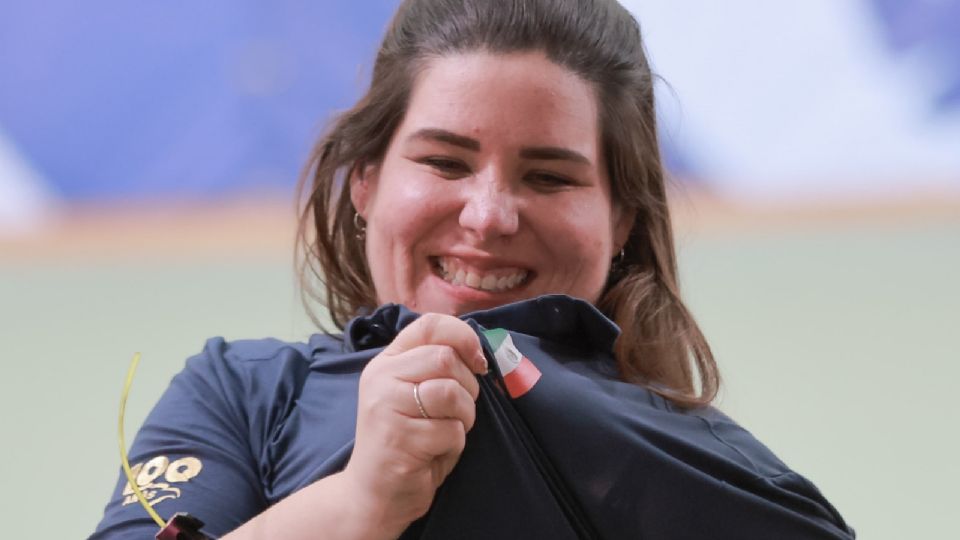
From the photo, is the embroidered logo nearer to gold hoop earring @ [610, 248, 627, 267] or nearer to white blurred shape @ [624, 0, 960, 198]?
gold hoop earring @ [610, 248, 627, 267]

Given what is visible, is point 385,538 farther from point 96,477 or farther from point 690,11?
point 690,11

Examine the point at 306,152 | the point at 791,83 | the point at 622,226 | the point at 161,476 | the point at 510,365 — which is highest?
the point at 791,83

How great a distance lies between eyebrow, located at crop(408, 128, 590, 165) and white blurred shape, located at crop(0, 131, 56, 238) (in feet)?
5.06

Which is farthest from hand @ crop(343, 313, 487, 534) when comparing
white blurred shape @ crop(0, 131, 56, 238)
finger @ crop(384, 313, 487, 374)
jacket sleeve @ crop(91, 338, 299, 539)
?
white blurred shape @ crop(0, 131, 56, 238)

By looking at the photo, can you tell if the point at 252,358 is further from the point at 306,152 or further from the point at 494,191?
the point at 306,152

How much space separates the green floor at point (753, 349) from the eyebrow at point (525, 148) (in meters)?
0.80

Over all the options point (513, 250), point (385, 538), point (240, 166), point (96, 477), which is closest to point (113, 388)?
point (96, 477)

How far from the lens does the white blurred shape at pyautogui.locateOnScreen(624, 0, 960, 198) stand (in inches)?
89.6

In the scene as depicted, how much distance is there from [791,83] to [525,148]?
4.71 feet

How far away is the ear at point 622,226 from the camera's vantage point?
1084mm

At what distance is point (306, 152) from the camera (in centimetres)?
227

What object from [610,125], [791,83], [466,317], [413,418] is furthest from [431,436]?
[791,83]

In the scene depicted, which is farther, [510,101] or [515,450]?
[510,101]

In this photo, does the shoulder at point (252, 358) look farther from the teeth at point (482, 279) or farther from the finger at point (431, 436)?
the finger at point (431, 436)
